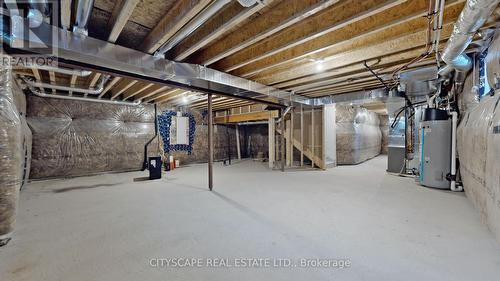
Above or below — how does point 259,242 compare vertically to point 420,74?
below

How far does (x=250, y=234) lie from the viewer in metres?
1.99

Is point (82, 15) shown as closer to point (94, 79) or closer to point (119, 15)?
point (119, 15)

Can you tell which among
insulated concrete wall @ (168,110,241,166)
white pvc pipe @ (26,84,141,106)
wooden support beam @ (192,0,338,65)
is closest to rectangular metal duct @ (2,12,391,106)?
wooden support beam @ (192,0,338,65)

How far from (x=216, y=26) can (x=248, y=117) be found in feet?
15.7

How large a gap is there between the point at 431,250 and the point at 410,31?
7.31 feet

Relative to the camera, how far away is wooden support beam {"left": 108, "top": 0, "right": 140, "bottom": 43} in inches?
64.9

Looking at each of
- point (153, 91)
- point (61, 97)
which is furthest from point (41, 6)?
point (61, 97)

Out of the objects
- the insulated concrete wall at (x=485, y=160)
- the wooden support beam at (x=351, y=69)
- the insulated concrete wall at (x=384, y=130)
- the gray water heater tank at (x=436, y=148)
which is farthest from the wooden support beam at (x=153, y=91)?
the insulated concrete wall at (x=384, y=130)

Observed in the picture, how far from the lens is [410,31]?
2.26 metres

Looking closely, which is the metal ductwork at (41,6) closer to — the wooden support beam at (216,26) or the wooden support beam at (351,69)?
Answer: the wooden support beam at (216,26)

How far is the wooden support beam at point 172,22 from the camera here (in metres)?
1.70

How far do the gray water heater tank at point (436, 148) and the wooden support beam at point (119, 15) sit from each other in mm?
4798

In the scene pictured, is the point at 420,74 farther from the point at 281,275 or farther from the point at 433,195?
the point at 281,275

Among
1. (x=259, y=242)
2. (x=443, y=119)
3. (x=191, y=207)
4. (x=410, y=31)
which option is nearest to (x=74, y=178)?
(x=191, y=207)
